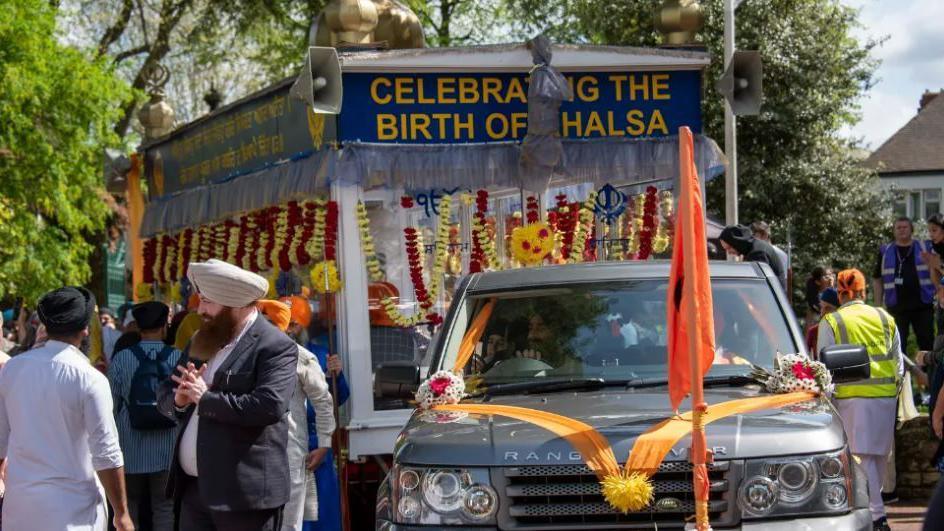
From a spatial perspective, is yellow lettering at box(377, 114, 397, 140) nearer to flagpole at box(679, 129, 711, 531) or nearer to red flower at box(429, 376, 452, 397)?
red flower at box(429, 376, 452, 397)

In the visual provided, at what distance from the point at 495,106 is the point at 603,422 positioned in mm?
5933

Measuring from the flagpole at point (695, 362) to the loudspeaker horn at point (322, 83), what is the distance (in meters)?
5.06

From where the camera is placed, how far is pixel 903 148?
186ft

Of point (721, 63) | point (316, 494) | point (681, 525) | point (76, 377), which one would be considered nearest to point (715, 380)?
point (681, 525)

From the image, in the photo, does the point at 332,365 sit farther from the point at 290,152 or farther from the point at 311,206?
the point at 290,152

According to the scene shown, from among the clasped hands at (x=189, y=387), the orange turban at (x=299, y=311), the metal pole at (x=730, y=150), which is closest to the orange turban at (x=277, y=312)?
the orange turban at (x=299, y=311)

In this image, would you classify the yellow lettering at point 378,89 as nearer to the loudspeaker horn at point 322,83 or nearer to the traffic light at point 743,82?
the loudspeaker horn at point 322,83

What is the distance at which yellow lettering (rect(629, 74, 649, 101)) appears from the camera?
11.6 meters

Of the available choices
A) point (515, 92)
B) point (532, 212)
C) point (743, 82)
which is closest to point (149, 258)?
point (532, 212)

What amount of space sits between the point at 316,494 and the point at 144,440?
3.74ft

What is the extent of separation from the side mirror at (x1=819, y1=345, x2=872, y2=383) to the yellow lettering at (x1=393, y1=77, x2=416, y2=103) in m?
5.31

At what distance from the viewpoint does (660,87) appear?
460 inches

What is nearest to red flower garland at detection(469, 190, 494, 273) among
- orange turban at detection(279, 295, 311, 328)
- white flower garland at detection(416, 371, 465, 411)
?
orange turban at detection(279, 295, 311, 328)

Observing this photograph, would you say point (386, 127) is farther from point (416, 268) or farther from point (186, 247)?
point (186, 247)
